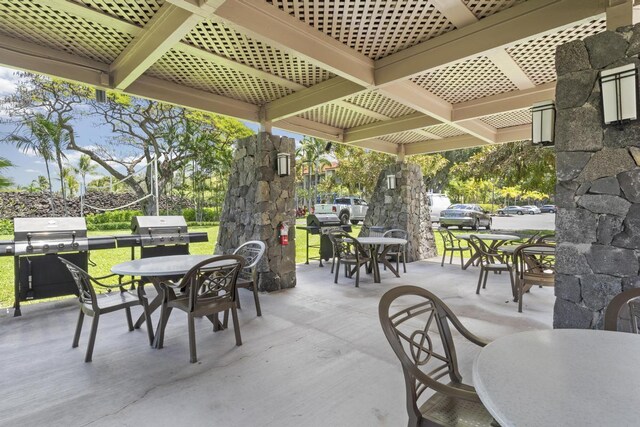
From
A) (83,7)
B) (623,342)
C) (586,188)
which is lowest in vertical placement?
(623,342)

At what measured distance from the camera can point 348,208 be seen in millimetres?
16250

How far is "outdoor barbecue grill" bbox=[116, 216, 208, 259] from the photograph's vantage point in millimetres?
4273

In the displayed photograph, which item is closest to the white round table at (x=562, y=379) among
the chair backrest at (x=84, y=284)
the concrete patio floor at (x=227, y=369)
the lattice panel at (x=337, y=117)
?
the concrete patio floor at (x=227, y=369)

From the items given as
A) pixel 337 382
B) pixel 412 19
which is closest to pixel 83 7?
pixel 412 19

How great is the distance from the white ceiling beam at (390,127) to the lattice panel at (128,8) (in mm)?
3670

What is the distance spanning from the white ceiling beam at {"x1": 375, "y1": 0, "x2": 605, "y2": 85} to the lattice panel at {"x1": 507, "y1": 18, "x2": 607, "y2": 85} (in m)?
0.36

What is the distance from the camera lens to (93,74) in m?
3.22

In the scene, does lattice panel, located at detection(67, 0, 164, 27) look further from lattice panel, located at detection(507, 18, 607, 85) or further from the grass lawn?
the grass lawn

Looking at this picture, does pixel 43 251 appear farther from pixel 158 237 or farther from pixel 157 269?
pixel 157 269

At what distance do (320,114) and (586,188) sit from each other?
144 inches

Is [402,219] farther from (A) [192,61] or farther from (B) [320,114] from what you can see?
(A) [192,61]

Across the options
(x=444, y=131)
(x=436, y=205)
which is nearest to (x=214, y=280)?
(x=444, y=131)

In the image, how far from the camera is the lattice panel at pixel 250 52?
2633 millimetres

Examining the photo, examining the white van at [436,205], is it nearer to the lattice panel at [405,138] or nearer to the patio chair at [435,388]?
the lattice panel at [405,138]
